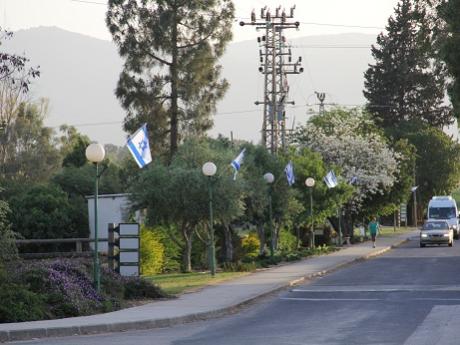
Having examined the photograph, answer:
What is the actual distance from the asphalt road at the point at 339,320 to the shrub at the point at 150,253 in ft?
26.0

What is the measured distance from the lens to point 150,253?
37.0 metres

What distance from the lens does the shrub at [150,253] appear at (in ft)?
120

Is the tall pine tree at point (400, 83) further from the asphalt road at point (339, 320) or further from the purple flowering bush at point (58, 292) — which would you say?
the purple flowering bush at point (58, 292)

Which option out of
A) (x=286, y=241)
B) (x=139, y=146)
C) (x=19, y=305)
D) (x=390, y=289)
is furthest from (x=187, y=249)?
(x=19, y=305)

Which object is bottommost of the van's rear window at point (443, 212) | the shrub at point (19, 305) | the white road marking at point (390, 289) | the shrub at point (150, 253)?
the white road marking at point (390, 289)

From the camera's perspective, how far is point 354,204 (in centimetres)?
7550

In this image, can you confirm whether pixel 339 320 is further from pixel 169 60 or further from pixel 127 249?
pixel 169 60

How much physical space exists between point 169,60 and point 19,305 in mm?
45991

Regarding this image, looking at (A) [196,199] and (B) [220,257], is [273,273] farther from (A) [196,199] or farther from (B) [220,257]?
(B) [220,257]

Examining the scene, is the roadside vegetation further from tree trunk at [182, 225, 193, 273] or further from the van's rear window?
the van's rear window

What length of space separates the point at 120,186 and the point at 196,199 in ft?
99.3

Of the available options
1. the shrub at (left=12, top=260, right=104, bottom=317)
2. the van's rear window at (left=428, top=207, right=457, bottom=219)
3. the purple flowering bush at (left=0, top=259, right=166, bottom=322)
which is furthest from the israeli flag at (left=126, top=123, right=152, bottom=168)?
the van's rear window at (left=428, top=207, right=457, bottom=219)

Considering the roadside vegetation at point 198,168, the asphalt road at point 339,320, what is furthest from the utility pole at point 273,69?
the asphalt road at point 339,320

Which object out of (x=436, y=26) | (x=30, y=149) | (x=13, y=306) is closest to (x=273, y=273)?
(x=436, y=26)
